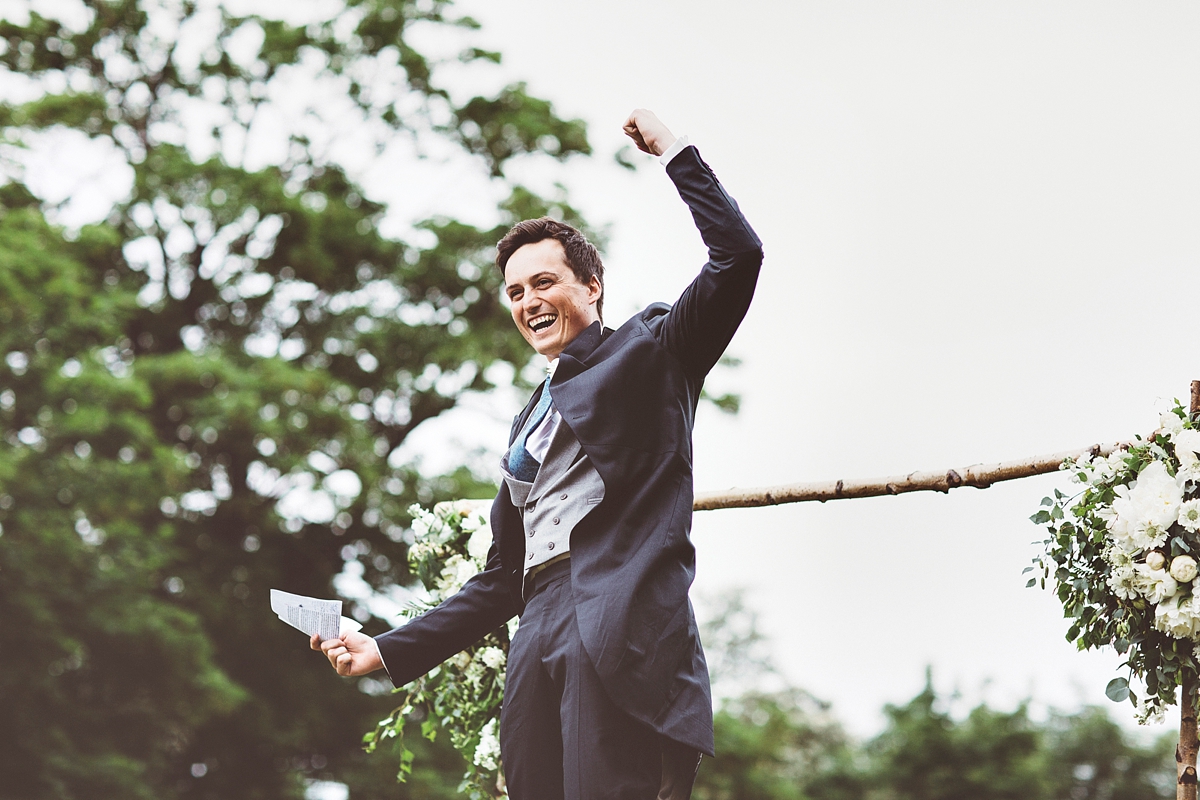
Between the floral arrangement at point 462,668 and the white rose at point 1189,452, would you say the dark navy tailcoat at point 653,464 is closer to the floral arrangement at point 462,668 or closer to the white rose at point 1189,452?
the white rose at point 1189,452

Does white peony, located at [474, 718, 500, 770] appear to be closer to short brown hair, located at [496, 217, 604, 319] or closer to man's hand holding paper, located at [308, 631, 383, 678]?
man's hand holding paper, located at [308, 631, 383, 678]

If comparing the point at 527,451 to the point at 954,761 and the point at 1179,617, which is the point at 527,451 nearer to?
the point at 1179,617

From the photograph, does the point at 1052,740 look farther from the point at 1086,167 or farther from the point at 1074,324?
the point at 1086,167

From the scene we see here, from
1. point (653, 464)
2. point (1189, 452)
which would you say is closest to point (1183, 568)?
point (1189, 452)

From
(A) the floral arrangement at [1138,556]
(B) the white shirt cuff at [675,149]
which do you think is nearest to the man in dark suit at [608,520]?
(B) the white shirt cuff at [675,149]

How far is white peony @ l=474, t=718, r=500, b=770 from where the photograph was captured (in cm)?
321

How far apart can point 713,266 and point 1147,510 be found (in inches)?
36.4

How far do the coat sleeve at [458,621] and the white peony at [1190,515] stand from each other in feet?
4.07

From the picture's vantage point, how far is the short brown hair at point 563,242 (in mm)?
2260

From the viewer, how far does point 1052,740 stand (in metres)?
16.5

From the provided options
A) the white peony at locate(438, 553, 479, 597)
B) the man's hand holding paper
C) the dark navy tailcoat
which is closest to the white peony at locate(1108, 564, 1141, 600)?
the dark navy tailcoat

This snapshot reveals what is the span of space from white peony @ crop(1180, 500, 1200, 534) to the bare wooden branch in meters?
0.21

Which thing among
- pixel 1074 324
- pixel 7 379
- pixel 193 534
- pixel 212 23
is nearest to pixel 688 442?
pixel 7 379

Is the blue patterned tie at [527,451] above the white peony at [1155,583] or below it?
above
